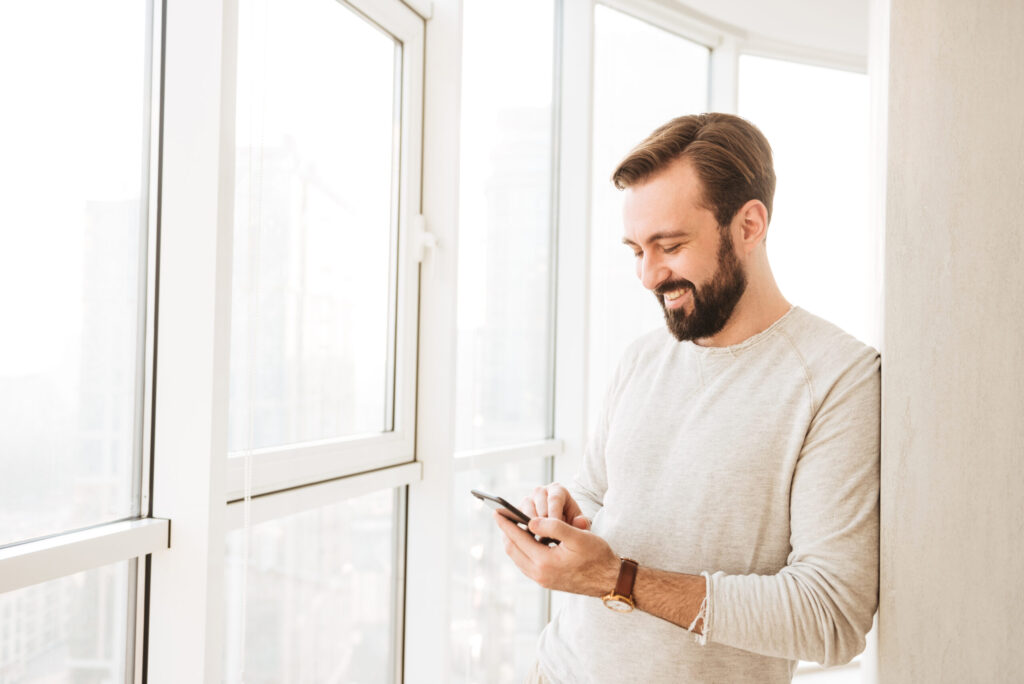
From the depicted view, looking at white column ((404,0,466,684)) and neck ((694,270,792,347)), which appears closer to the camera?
neck ((694,270,792,347))

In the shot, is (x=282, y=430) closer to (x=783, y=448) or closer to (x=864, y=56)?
(x=783, y=448)

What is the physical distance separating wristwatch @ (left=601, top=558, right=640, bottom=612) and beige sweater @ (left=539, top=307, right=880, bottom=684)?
116 millimetres

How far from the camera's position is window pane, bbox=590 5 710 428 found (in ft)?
9.14

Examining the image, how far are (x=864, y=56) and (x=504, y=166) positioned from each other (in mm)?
2076

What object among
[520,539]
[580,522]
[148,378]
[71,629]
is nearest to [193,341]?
[148,378]

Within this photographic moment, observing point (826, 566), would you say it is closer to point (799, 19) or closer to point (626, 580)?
point (626, 580)

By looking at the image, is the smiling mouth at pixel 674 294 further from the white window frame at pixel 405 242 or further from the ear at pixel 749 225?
the white window frame at pixel 405 242

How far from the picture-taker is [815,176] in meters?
3.46

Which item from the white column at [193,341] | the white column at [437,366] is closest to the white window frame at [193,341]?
the white column at [193,341]

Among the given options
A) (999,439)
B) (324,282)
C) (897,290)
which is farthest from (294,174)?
(999,439)

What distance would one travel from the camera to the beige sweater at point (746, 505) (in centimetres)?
109

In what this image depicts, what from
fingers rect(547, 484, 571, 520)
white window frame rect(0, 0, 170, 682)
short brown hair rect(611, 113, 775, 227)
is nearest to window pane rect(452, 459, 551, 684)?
fingers rect(547, 484, 571, 520)

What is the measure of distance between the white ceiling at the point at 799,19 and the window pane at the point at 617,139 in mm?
232

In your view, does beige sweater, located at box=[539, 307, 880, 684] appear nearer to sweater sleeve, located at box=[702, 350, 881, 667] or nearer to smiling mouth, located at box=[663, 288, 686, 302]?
sweater sleeve, located at box=[702, 350, 881, 667]
